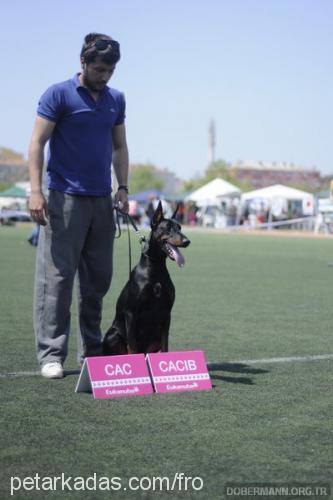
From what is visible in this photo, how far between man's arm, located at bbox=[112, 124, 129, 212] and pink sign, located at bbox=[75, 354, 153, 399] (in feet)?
3.92

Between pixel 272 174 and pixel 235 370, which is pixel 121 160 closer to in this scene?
pixel 235 370

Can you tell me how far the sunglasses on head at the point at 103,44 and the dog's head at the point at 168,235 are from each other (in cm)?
100

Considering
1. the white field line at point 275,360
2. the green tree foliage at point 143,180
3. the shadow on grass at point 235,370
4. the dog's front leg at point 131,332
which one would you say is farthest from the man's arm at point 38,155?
the green tree foliage at point 143,180

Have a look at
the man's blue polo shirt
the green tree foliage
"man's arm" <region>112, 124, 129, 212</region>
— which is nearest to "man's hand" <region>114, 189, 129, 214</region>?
"man's arm" <region>112, 124, 129, 212</region>

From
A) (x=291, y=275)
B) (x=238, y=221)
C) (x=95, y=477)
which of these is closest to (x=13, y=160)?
(x=238, y=221)

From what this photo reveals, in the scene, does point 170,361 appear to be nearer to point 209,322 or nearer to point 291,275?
point 209,322

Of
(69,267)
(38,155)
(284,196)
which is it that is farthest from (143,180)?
(38,155)

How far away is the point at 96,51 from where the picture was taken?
5.33 m

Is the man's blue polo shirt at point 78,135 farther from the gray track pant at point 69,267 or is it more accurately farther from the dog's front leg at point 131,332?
the dog's front leg at point 131,332

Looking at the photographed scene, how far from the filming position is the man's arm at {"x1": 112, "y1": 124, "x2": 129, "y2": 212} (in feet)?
19.3

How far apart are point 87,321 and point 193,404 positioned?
4.23ft

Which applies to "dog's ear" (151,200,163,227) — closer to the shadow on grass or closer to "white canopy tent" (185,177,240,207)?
the shadow on grass

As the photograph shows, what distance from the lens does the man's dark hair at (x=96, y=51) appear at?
17.5 ft

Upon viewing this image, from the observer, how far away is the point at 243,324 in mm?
8508
